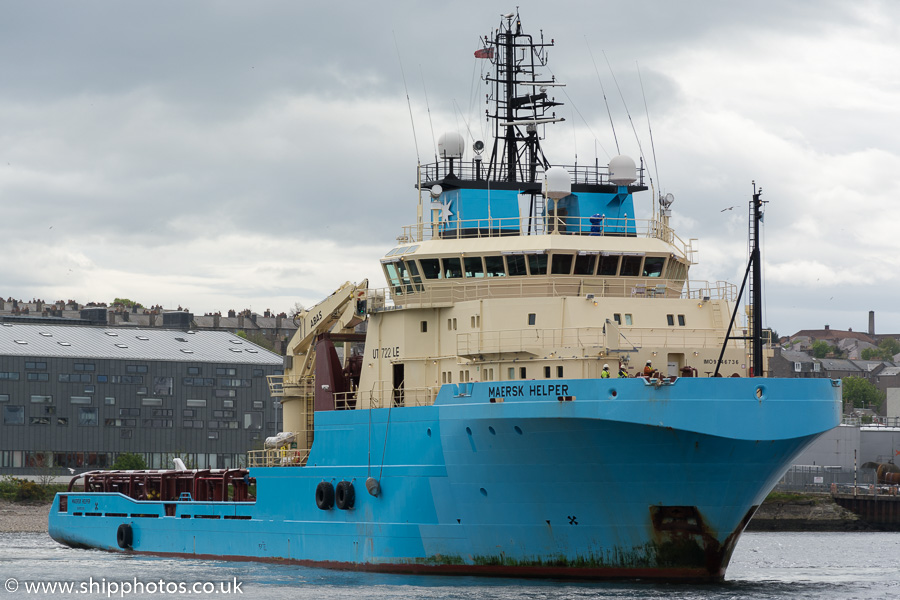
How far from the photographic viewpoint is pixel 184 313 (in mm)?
89625

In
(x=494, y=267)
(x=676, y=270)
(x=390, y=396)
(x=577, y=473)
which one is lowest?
(x=577, y=473)

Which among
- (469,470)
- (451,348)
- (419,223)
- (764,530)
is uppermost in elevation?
(419,223)

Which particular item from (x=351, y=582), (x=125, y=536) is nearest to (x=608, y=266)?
(x=351, y=582)

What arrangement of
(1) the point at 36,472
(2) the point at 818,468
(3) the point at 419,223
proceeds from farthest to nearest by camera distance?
(2) the point at 818,468 < (1) the point at 36,472 < (3) the point at 419,223

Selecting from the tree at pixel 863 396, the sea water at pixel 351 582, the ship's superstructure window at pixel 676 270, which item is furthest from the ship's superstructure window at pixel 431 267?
the tree at pixel 863 396

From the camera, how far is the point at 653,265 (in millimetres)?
31734

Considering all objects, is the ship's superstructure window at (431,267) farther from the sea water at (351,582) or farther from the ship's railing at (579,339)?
the sea water at (351,582)

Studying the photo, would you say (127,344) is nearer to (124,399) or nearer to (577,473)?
(124,399)

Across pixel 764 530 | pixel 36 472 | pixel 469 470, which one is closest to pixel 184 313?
pixel 36 472

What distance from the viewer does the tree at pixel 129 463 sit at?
66.3m

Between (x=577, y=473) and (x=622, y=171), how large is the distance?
920cm

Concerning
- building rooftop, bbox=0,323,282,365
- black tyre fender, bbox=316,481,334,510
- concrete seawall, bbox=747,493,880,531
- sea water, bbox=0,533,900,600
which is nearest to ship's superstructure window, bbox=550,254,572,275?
sea water, bbox=0,533,900,600

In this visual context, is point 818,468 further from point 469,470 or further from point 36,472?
point 469,470

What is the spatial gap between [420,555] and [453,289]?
20.6 ft
